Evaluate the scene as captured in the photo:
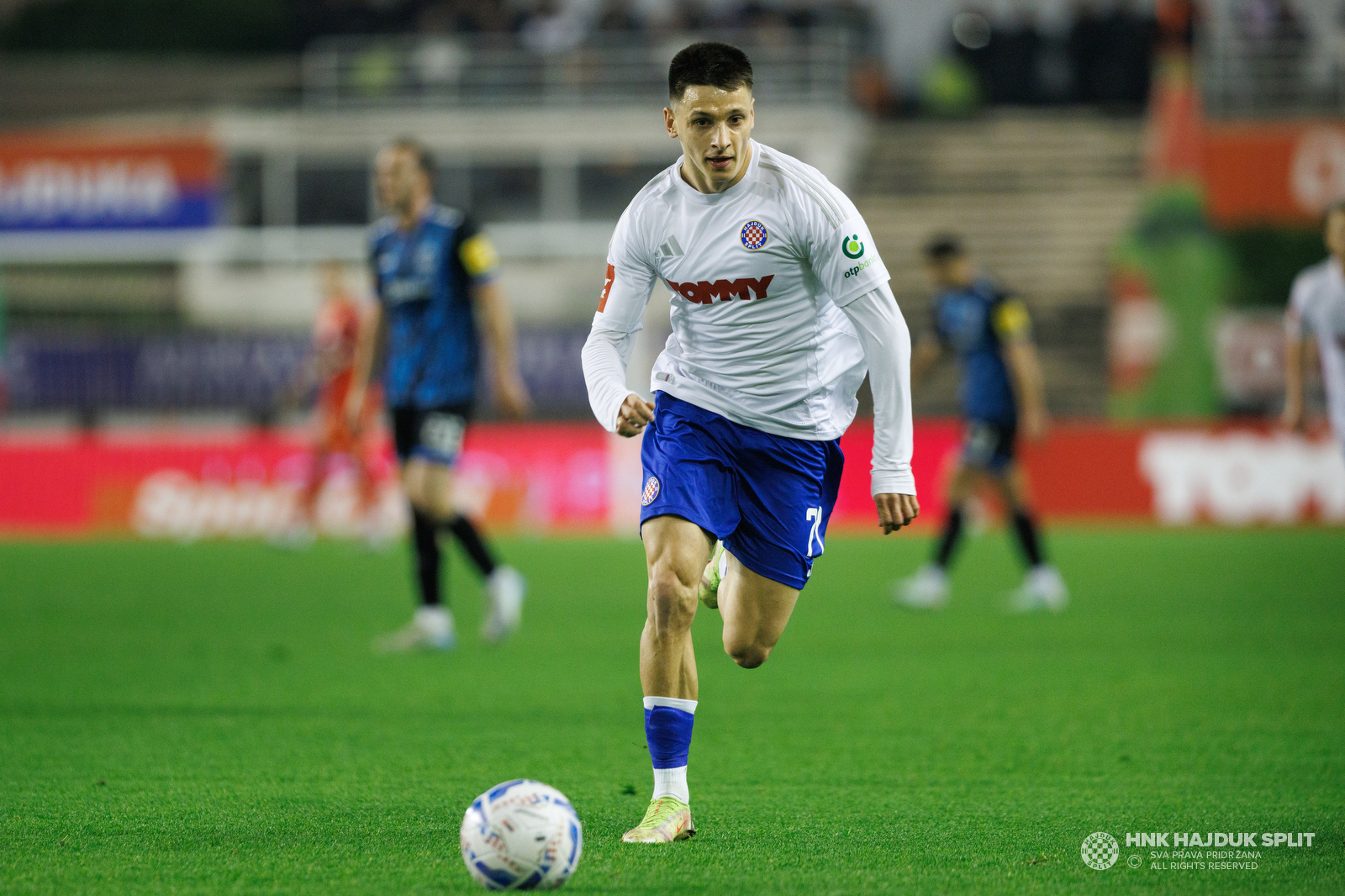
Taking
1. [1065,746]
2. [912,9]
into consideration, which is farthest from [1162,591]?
[912,9]

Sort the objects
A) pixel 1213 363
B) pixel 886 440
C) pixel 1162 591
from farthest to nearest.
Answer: pixel 1213 363
pixel 1162 591
pixel 886 440

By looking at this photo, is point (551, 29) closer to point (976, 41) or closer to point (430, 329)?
point (976, 41)

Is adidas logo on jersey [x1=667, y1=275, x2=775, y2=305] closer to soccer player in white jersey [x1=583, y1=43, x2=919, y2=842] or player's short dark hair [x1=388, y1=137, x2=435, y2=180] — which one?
soccer player in white jersey [x1=583, y1=43, x2=919, y2=842]

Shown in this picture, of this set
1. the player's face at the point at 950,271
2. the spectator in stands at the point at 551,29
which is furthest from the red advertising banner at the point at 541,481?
the spectator in stands at the point at 551,29

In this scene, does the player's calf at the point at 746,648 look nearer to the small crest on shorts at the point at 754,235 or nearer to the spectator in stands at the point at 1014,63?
the small crest on shorts at the point at 754,235

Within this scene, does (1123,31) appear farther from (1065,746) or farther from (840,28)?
(1065,746)

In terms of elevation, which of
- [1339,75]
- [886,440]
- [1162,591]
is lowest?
[1162,591]

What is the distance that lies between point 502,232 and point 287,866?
83.9 feet

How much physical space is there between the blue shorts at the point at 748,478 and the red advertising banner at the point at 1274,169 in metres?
18.2

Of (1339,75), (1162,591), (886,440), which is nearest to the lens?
(886,440)

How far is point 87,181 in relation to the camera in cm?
2577

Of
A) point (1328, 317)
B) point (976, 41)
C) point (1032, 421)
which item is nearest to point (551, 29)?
point (976, 41)

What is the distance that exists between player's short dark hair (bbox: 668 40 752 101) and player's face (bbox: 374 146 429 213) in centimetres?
408

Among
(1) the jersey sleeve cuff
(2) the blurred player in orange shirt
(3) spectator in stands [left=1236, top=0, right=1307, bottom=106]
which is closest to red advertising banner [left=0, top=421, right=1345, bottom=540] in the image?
(2) the blurred player in orange shirt
